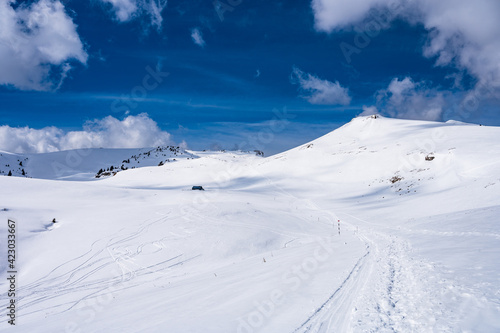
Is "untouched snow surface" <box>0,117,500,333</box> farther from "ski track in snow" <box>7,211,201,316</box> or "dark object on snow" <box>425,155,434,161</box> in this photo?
"dark object on snow" <box>425,155,434,161</box>

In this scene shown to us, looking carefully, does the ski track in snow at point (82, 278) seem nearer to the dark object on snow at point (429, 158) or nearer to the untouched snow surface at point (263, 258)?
the untouched snow surface at point (263, 258)

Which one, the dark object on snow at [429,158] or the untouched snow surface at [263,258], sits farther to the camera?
the dark object on snow at [429,158]

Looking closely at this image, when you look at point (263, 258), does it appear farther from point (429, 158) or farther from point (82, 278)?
point (429, 158)

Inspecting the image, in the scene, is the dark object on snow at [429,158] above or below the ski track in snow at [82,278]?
above

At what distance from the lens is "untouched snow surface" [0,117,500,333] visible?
801cm

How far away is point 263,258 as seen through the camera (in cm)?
1573

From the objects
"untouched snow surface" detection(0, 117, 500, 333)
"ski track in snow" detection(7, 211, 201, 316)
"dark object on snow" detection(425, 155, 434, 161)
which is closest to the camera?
"untouched snow surface" detection(0, 117, 500, 333)

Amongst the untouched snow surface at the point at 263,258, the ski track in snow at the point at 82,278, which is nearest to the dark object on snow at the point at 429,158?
the untouched snow surface at the point at 263,258

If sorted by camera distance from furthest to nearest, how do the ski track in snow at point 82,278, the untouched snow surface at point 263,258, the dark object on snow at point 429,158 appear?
the dark object on snow at point 429,158, the ski track in snow at point 82,278, the untouched snow surface at point 263,258

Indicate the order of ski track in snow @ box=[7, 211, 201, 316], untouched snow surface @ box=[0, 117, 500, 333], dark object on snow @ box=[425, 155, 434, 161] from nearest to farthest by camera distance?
A: untouched snow surface @ box=[0, 117, 500, 333] < ski track in snow @ box=[7, 211, 201, 316] < dark object on snow @ box=[425, 155, 434, 161]

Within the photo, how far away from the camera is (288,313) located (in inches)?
322

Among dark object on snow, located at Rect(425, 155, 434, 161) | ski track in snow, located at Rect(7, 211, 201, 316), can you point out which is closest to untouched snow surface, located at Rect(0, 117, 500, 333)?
ski track in snow, located at Rect(7, 211, 201, 316)

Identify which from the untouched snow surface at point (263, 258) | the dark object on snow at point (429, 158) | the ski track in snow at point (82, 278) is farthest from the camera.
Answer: the dark object on snow at point (429, 158)

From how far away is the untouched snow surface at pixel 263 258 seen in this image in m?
8.01
